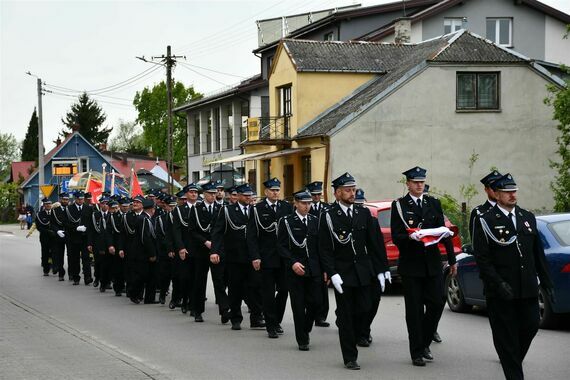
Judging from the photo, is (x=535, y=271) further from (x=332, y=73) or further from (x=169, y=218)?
(x=332, y=73)

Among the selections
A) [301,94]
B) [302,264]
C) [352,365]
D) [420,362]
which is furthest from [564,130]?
[352,365]

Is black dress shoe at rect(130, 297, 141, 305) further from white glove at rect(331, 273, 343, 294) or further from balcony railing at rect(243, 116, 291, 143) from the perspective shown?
balcony railing at rect(243, 116, 291, 143)

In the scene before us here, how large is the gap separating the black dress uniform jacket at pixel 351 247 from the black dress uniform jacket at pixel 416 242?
0.27 meters

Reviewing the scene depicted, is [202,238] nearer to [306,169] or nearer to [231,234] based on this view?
[231,234]

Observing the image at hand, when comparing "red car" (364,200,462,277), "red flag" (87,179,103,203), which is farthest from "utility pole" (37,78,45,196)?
"red car" (364,200,462,277)

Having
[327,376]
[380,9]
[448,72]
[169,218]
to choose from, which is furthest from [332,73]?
[327,376]

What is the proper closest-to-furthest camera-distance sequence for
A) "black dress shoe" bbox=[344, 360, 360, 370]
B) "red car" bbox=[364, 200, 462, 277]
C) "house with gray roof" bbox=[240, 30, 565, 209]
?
"black dress shoe" bbox=[344, 360, 360, 370] → "red car" bbox=[364, 200, 462, 277] → "house with gray roof" bbox=[240, 30, 565, 209]

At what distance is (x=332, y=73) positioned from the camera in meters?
36.4

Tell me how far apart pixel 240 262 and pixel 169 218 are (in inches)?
97.7

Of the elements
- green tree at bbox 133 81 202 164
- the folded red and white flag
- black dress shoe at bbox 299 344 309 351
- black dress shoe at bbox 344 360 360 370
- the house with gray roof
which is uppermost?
green tree at bbox 133 81 202 164

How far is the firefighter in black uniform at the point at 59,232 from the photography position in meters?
23.4

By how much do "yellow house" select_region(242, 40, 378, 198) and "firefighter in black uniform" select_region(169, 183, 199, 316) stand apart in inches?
745

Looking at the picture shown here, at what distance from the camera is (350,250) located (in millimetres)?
10453

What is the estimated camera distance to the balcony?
37.2 m
